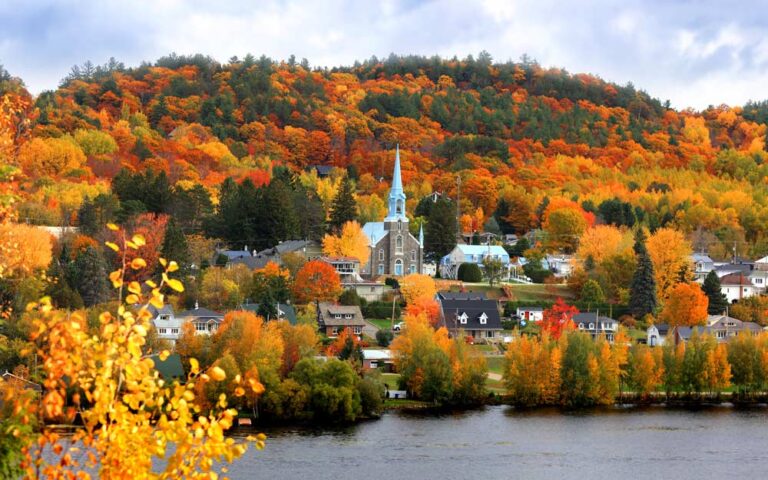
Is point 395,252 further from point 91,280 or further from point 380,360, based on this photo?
point 91,280

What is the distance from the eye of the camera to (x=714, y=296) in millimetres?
57469

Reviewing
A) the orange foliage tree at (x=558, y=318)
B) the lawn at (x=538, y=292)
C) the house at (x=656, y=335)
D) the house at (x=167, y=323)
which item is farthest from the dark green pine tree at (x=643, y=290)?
the house at (x=167, y=323)

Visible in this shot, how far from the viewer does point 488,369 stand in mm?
46750

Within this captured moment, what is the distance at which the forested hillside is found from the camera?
70.0 m

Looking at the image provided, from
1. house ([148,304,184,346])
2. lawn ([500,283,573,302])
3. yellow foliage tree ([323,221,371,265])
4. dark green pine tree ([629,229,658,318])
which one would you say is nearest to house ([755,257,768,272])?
dark green pine tree ([629,229,658,318])

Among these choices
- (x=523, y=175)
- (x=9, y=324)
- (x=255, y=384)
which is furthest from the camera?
(x=523, y=175)

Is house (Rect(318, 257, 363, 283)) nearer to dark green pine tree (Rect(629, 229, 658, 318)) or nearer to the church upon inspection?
→ the church

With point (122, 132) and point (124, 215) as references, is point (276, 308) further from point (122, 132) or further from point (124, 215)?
point (122, 132)

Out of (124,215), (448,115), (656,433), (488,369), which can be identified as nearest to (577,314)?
(488,369)

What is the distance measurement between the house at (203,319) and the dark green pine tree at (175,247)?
14.1 ft

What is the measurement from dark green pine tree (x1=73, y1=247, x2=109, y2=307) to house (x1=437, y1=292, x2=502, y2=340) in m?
14.3

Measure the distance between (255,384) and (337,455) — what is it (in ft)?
85.0

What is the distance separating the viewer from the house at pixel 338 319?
5091 centimetres

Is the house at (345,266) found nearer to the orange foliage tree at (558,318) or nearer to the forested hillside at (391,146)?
the forested hillside at (391,146)
